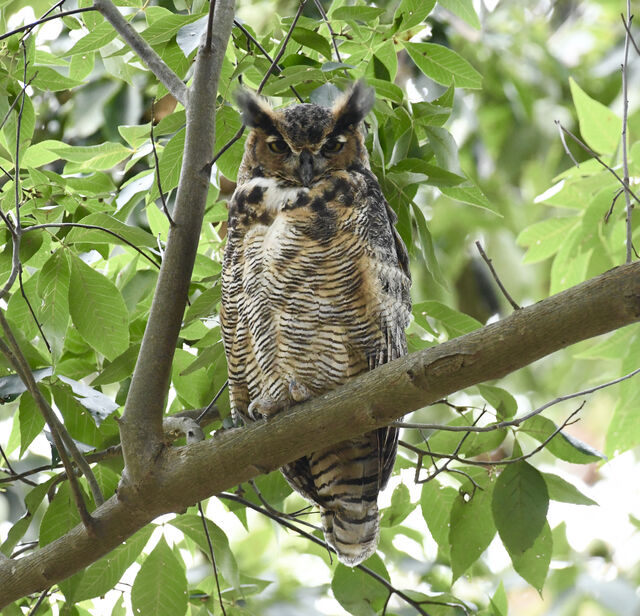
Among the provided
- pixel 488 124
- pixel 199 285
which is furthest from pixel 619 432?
pixel 488 124

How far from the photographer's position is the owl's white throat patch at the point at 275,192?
231cm

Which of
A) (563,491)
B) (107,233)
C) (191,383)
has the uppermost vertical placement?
(107,233)

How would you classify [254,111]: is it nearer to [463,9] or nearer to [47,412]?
[463,9]

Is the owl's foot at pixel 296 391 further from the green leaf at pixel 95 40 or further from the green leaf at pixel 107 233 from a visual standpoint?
the green leaf at pixel 95 40

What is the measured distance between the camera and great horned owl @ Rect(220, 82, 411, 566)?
2.22 m

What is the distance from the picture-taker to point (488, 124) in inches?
192

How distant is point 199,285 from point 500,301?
8.75ft

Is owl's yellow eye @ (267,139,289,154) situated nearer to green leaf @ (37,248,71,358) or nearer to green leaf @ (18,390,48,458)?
Answer: green leaf @ (37,248,71,358)

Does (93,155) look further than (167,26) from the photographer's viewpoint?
Yes

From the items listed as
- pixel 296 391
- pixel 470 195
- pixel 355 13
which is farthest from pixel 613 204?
pixel 296 391

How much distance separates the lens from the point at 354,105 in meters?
2.34

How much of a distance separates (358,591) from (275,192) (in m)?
1.09

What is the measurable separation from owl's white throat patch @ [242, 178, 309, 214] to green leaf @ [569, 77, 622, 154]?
925mm

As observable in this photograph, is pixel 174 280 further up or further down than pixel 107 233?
further down
